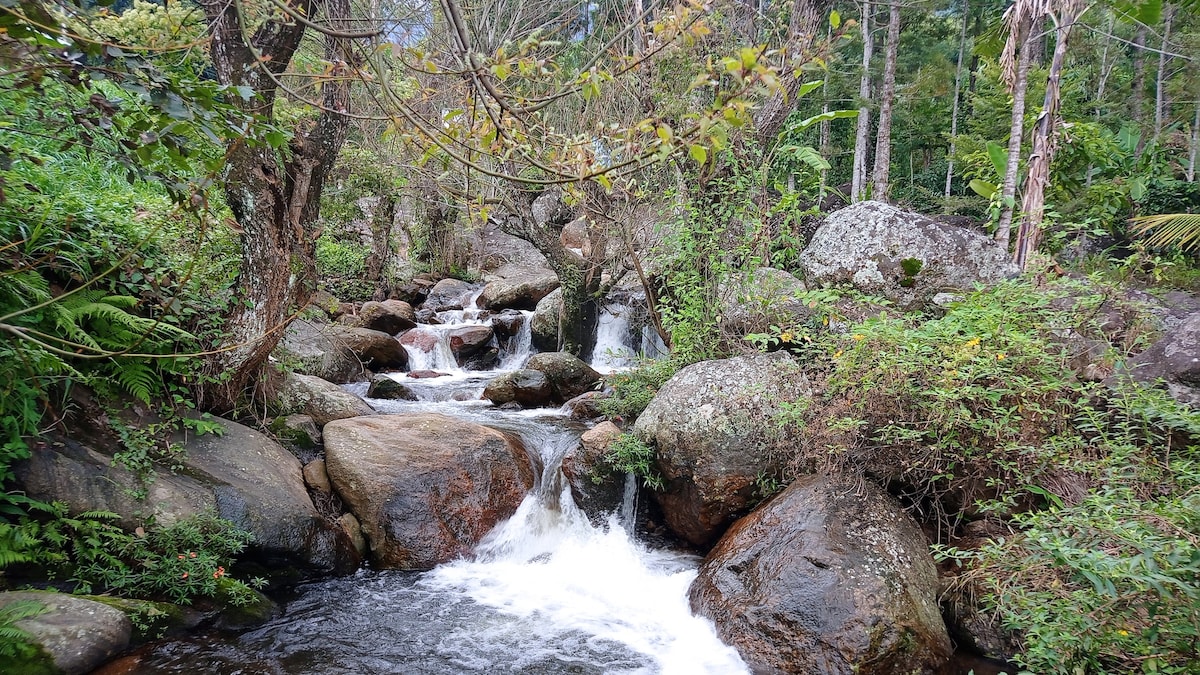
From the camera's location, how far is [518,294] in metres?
16.3

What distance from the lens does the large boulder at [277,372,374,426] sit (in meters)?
6.94

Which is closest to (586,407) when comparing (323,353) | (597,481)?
(597,481)

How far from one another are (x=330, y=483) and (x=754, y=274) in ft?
17.6

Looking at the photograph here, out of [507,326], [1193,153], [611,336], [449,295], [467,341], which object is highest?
[1193,153]

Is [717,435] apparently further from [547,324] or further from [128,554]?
[547,324]

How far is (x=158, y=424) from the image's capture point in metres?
5.22

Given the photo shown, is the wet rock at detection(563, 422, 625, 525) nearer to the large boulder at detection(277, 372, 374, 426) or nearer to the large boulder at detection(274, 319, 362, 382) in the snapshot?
the large boulder at detection(277, 372, 374, 426)

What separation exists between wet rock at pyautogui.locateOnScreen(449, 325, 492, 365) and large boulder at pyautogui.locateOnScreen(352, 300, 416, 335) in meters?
1.37

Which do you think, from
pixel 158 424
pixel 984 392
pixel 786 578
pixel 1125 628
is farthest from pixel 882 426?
pixel 158 424

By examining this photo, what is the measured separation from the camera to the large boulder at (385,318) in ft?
45.5

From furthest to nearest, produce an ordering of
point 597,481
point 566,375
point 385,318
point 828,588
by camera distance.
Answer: point 385,318, point 566,375, point 597,481, point 828,588

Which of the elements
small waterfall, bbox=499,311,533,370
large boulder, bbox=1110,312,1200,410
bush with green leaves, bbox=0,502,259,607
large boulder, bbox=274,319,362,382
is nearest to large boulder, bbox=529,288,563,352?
small waterfall, bbox=499,311,533,370

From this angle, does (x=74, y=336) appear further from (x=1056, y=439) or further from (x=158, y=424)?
(x=1056, y=439)

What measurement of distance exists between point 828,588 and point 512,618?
2761 millimetres
